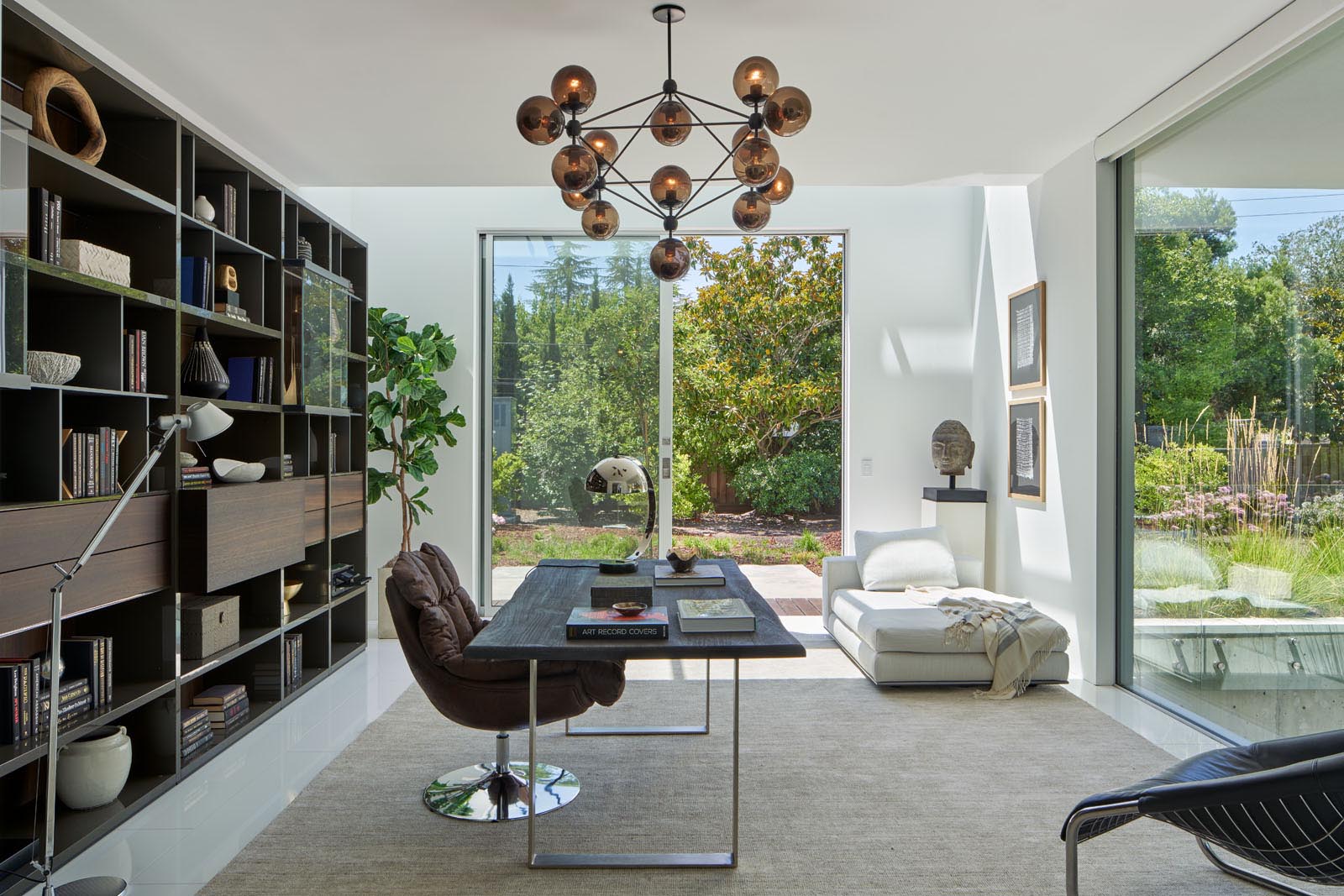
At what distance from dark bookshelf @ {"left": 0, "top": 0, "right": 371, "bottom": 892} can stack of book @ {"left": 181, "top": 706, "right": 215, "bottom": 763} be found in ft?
0.14

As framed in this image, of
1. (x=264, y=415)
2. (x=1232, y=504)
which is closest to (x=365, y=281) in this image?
(x=264, y=415)

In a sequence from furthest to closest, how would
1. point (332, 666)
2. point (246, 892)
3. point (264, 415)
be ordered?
point (332, 666) → point (264, 415) → point (246, 892)

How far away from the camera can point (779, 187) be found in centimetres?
320

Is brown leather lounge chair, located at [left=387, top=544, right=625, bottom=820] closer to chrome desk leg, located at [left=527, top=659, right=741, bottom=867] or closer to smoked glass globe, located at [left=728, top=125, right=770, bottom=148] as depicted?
chrome desk leg, located at [left=527, top=659, right=741, bottom=867]

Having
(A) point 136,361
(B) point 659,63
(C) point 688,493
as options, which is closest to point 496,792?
(A) point 136,361

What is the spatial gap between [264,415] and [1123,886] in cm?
374

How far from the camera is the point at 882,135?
4.49 meters

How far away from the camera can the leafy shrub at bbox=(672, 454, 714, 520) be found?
10.1m

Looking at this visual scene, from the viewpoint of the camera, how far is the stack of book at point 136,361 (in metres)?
3.13

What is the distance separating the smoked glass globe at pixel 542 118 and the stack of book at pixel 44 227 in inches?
54.5

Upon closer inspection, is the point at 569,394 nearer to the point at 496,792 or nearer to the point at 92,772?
the point at 496,792

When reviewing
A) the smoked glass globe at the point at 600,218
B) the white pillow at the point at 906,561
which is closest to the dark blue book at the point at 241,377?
the smoked glass globe at the point at 600,218

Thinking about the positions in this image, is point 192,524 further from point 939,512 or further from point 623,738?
point 939,512

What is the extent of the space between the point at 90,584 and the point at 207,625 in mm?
824
